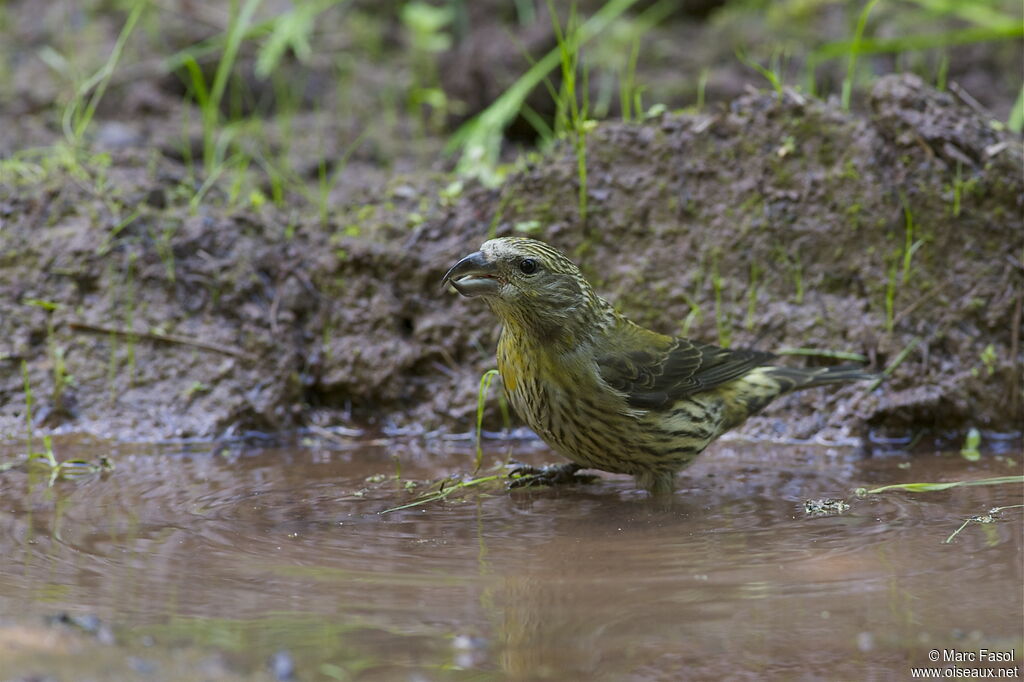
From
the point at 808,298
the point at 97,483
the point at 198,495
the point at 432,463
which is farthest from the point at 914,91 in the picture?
the point at 97,483

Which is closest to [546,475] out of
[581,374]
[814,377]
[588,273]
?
[581,374]

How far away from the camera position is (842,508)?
384cm

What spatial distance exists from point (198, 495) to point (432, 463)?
1203 mm

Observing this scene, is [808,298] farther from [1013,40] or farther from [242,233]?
[1013,40]

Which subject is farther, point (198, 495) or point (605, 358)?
point (605, 358)

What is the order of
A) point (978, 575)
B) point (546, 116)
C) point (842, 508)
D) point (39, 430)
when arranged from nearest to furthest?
point (978, 575), point (842, 508), point (39, 430), point (546, 116)

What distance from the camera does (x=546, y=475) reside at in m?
4.59

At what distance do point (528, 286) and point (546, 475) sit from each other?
857 millimetres

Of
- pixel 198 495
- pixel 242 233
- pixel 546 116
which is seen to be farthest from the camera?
pixel 546 116

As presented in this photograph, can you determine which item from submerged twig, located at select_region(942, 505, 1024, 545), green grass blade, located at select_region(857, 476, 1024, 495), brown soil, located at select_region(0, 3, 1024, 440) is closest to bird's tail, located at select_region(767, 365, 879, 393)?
brown soil, located at select_region(0, 3, 1024, 440)

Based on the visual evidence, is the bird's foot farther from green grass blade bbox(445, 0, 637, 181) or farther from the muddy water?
green grass blade bbox(445, 0, 637, 181)

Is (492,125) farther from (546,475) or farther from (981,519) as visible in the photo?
A: (981,519)

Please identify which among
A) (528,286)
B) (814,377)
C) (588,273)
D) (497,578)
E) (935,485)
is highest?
(588,273)

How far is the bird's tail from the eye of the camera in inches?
197
